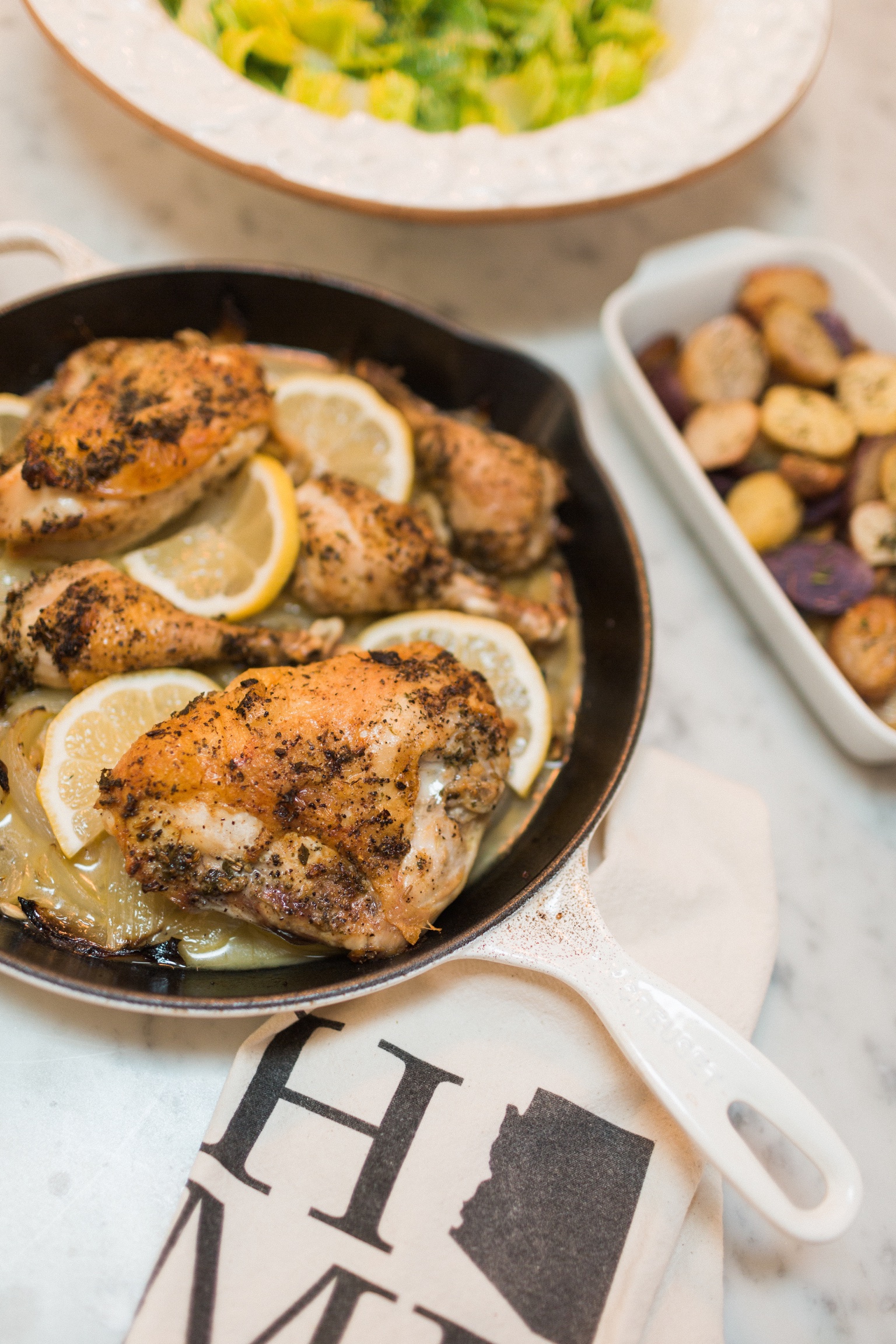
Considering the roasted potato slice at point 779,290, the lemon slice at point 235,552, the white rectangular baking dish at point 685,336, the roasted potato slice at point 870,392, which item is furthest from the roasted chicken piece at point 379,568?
the roasted potato slice at point 779,290

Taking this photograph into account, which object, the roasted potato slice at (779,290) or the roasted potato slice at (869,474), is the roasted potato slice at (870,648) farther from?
the roasted potato slice at (779,290)

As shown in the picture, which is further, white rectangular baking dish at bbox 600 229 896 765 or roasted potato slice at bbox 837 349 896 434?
roasted potato slice at bbox 837 349 896 434

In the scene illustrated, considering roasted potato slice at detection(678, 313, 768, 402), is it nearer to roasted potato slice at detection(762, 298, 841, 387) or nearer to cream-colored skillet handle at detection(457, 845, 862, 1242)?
roasted potato slice at detection(762, 298, 841, 387)

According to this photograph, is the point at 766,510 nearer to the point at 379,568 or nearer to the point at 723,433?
the point at 723,433

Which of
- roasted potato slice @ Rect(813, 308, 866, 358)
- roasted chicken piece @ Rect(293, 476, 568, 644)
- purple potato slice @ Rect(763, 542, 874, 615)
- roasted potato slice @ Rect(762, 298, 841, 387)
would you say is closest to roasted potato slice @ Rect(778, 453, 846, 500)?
purple potato slice @ Rect(763, 542, 874, 615)

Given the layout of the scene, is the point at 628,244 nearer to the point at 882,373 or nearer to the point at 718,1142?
the point at 882,373

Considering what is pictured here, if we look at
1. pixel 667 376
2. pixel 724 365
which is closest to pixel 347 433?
pixel 667 376
